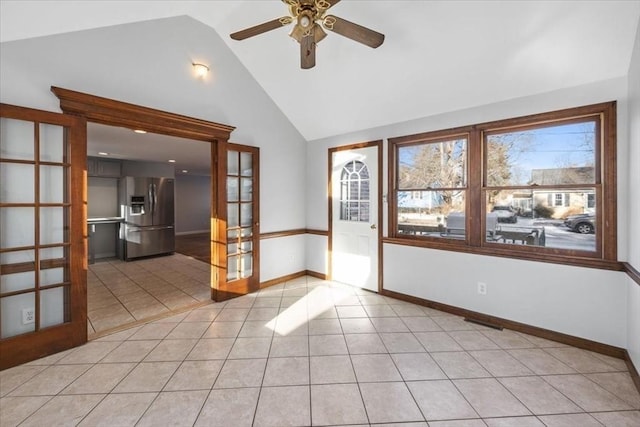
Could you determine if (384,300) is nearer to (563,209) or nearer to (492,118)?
(563,209)

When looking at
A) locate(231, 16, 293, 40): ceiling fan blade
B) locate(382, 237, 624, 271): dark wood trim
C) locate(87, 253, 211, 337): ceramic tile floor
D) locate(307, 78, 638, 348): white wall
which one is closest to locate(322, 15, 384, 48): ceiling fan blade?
locate(231, 16, 293, 40): ceiling fan blade

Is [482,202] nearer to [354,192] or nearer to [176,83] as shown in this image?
[354,192]

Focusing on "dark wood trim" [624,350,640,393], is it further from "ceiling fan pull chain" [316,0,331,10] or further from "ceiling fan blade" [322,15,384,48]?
"ceiling fan pull chain" [316,0,331,10]

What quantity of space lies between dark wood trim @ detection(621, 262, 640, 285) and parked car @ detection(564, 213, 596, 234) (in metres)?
0.34

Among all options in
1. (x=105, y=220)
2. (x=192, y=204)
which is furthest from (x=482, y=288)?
(x=192, y=204)

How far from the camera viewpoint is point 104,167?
6.03 meters

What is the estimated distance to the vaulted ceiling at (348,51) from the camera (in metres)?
2.05

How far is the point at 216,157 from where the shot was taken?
3.45 meters

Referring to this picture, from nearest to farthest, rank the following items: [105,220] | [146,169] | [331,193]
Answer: [331,193], [105,220], [146,169]

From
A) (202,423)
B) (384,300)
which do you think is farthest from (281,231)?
(202,423)

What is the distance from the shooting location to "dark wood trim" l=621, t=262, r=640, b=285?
1929mm

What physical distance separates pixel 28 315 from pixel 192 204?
843 cm

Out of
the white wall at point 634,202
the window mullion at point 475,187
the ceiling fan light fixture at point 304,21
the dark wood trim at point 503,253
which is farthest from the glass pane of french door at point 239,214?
the white wall at point 634,202

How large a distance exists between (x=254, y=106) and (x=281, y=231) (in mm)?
1919
